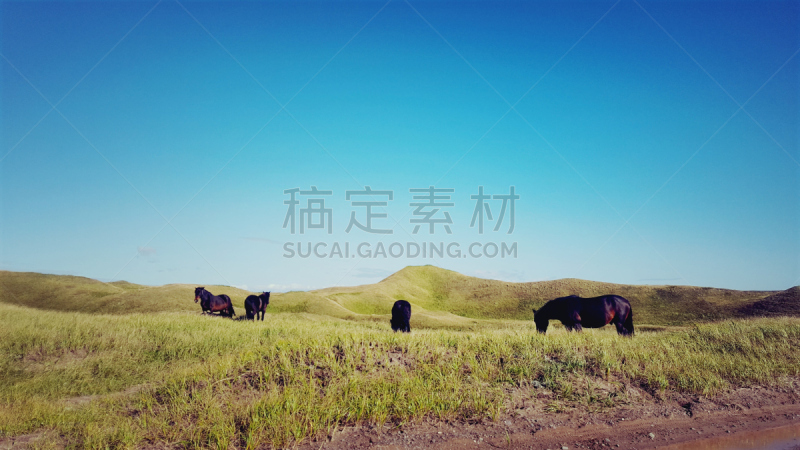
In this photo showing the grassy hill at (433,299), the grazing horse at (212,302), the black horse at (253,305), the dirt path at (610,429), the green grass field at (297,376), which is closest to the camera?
the dirt path at (610,429)

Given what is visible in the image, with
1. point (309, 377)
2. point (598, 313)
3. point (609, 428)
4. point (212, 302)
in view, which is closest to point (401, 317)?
point (598, 313)

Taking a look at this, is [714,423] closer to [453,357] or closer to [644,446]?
[644,446]

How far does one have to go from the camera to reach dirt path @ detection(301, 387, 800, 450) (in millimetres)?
6430

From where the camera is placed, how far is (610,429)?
7.05 meters

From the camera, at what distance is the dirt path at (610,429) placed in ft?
21.1

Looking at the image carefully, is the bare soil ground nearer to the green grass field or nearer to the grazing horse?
the green grass field

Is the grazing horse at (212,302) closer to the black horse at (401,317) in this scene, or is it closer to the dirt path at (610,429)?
the black horse at (401,317)

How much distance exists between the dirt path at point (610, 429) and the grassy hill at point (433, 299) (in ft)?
94.0

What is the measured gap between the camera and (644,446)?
251 inches

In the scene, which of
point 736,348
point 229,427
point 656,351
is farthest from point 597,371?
point 229,427

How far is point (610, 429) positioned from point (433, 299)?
218 feet

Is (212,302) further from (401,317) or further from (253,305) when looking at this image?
(401,317)

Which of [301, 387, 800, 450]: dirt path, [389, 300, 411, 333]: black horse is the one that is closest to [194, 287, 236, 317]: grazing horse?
[389, 300, 411, 333]: black horse

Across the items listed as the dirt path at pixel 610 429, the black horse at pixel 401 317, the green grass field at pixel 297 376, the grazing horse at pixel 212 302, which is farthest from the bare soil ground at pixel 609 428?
the grazing horse at pixel 212 302
